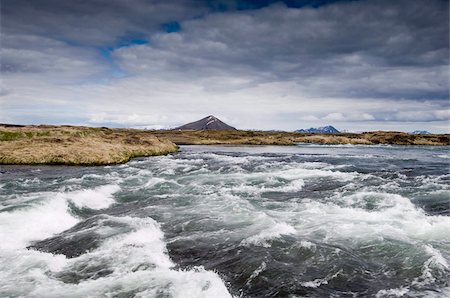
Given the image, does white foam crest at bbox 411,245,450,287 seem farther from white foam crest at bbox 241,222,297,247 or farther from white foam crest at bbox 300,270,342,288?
white foam crest at bbox 241,222,297,247

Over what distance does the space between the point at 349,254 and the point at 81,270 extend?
9940 mm

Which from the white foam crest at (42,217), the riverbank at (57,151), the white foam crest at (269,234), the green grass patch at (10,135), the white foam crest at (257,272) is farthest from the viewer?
the green grass patch at (10,135)

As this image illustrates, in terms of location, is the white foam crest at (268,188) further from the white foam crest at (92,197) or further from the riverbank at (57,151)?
the riverbank at (57,151)

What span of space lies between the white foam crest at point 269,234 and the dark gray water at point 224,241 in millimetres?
86

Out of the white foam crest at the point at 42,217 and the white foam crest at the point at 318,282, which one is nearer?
the white foam crest at the point at 318,282

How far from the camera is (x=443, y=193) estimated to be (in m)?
28.4

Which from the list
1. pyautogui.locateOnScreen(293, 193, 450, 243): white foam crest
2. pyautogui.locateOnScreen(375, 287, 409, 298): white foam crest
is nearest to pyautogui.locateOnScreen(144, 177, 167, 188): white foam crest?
pyautogui.locateOnScreen(293, 193, 450, 243): white foam crest

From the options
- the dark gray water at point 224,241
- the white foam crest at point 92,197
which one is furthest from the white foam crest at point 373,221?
the white foam crest at point 92,197

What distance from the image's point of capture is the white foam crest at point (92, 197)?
80.6 ft

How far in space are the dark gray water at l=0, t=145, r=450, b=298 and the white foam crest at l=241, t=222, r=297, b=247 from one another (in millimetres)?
86

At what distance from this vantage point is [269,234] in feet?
56.4

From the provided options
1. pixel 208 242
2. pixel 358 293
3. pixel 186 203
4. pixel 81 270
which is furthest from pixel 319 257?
pixel 186 203

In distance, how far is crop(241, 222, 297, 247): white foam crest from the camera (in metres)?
16.3

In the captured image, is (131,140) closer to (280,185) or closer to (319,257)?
(280,185)
